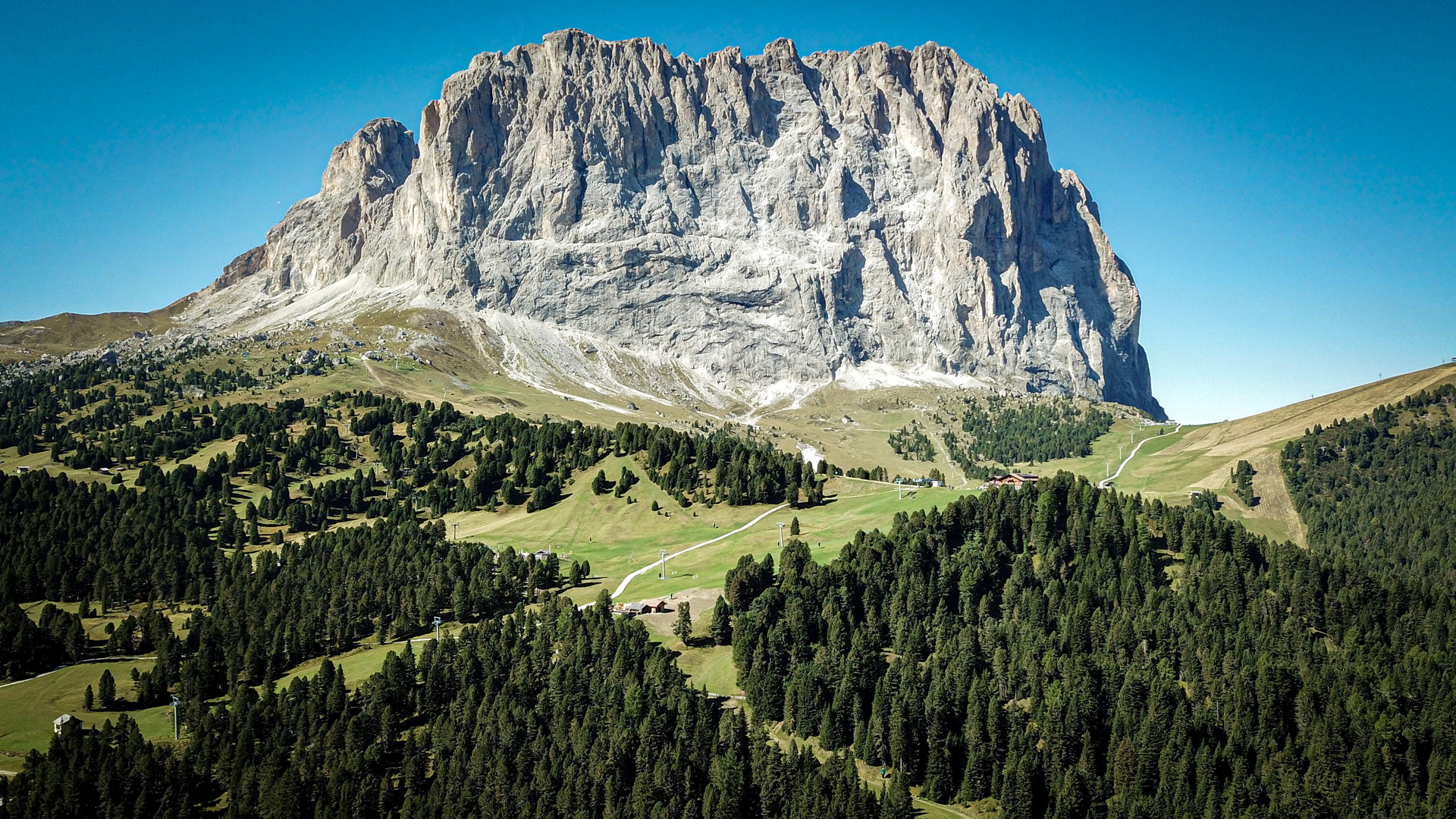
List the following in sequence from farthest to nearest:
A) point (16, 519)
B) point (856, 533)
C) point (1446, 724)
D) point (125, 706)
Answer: point (16, 519), point (856, 533), point (125, 706), point (1446, 724)

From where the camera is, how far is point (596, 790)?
335ft

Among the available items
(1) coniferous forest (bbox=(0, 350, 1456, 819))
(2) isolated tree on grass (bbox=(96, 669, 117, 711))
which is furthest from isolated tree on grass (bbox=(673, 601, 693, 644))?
(2) isolated tree on grass (bbox=(96, 669, 117, 711))

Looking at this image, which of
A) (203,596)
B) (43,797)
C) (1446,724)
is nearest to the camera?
(43,797)

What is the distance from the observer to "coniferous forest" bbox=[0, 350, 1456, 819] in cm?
10369

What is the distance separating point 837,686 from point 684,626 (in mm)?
22808

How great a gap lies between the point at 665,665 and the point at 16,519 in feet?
470

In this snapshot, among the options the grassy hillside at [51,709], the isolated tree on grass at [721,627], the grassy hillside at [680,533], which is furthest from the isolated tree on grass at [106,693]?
the isolated tree on grass at [721,627]

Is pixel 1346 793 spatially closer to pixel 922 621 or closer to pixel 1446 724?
pixel 1446 724

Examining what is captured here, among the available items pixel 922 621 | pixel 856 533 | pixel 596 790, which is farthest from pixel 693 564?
pixel 596 790

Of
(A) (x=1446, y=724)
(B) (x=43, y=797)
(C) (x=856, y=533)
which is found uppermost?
(C) (x=856, y=533)

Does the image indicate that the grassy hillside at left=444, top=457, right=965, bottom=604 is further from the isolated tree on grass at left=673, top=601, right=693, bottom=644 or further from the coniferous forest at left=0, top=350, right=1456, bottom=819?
the isolated tree on grass at left=673, top=601, right=693, bottom=644

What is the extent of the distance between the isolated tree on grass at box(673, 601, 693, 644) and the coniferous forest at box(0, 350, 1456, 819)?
384 centimetres

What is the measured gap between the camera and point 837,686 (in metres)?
121

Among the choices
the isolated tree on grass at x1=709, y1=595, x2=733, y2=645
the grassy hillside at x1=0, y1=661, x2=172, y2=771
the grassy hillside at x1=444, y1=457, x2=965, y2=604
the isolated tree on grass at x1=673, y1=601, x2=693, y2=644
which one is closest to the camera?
the grassy hillside at x1=0, y1=661, x2=172, y2=771
